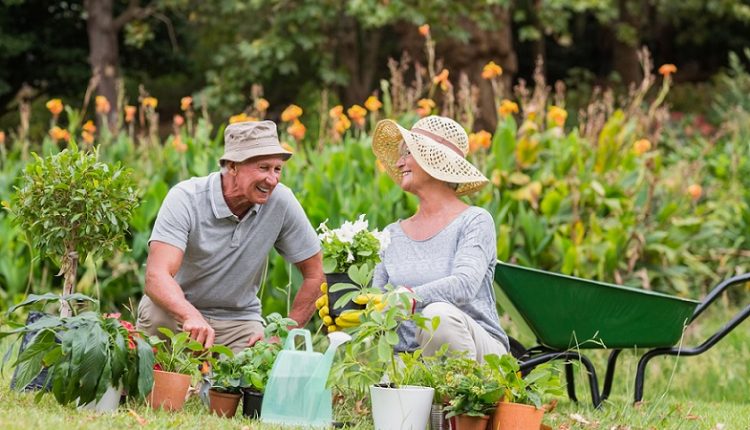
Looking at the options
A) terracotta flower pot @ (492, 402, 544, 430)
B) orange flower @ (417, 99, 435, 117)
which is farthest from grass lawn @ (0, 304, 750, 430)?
orange flower @ (417, 99, 435, 117)

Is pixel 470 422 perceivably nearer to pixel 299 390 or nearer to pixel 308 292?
pixel 299 390

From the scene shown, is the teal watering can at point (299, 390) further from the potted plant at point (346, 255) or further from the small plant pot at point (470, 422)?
the small plant pot at point (470, 422)

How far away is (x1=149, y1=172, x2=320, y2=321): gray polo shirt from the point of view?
12.1 feet

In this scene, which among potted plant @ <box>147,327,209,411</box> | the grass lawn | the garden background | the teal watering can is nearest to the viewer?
the grass lawn

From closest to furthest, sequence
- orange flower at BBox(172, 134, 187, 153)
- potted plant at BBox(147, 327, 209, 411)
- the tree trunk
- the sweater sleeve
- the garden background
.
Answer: potted plant at BBox(147, 327, 209, 411) < the sweater sleeve < the garden background < orange flower at BBox(172, 134, 187, 153) < the tree trunk

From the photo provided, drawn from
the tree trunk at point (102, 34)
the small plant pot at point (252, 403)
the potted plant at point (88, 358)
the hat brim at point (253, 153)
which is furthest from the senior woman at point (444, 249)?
the tree trunk at point (102, 34)

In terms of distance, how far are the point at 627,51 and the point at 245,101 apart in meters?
6.01

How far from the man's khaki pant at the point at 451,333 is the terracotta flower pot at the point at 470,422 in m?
0.23

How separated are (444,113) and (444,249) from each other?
300 centimetres

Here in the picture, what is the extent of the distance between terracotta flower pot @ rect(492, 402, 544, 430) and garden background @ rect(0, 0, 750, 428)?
136 cm

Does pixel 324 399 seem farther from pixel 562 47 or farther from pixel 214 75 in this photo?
pixel 562 47

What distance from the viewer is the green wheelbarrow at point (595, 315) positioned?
371 centimetres

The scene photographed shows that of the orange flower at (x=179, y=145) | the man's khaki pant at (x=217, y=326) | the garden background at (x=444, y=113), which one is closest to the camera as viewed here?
the man's khaki pant at (x=217, y=326)

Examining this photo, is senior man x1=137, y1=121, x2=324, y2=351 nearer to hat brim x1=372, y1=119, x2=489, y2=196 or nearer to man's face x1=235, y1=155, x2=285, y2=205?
man's face x1=235, y1=155, x2=285, y2=205
